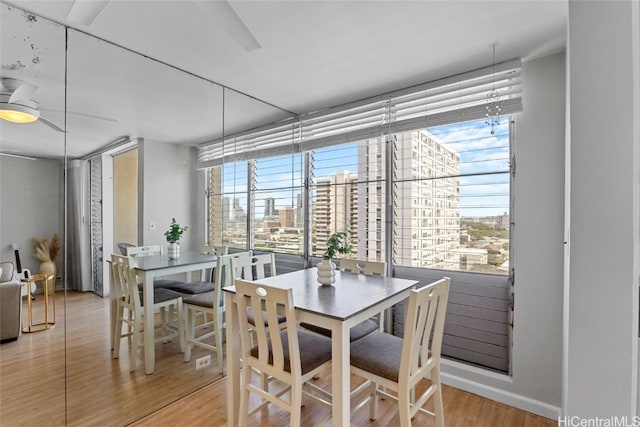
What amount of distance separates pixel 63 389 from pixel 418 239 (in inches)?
107

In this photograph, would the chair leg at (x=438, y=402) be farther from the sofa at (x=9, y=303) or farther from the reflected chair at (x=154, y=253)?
the sofa at (x=9, y=303)

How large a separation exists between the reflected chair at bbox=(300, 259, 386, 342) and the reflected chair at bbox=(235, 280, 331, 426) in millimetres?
267

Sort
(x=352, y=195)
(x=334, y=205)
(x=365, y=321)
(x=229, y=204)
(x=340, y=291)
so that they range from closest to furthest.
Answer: (x=340, y=291), (x=365, y=321), (x=229, y=204), (x=352, y=195), (x=334, y=205)

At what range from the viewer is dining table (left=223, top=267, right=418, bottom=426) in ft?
4.85

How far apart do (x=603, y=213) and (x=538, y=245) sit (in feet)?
5.13

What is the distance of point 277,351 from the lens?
162cm

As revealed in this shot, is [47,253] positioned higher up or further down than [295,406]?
higher up

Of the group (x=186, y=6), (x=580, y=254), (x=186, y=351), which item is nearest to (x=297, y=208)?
(x=186, y=351)

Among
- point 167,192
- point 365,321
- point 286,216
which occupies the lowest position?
point 365,321

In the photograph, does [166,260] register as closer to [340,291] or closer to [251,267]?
[251,267]

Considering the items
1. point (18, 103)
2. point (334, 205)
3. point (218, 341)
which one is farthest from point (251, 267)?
point (18, 103)

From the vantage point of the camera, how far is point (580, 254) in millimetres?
833

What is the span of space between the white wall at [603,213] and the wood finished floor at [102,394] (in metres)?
1.50

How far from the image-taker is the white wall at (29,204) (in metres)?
1.72
